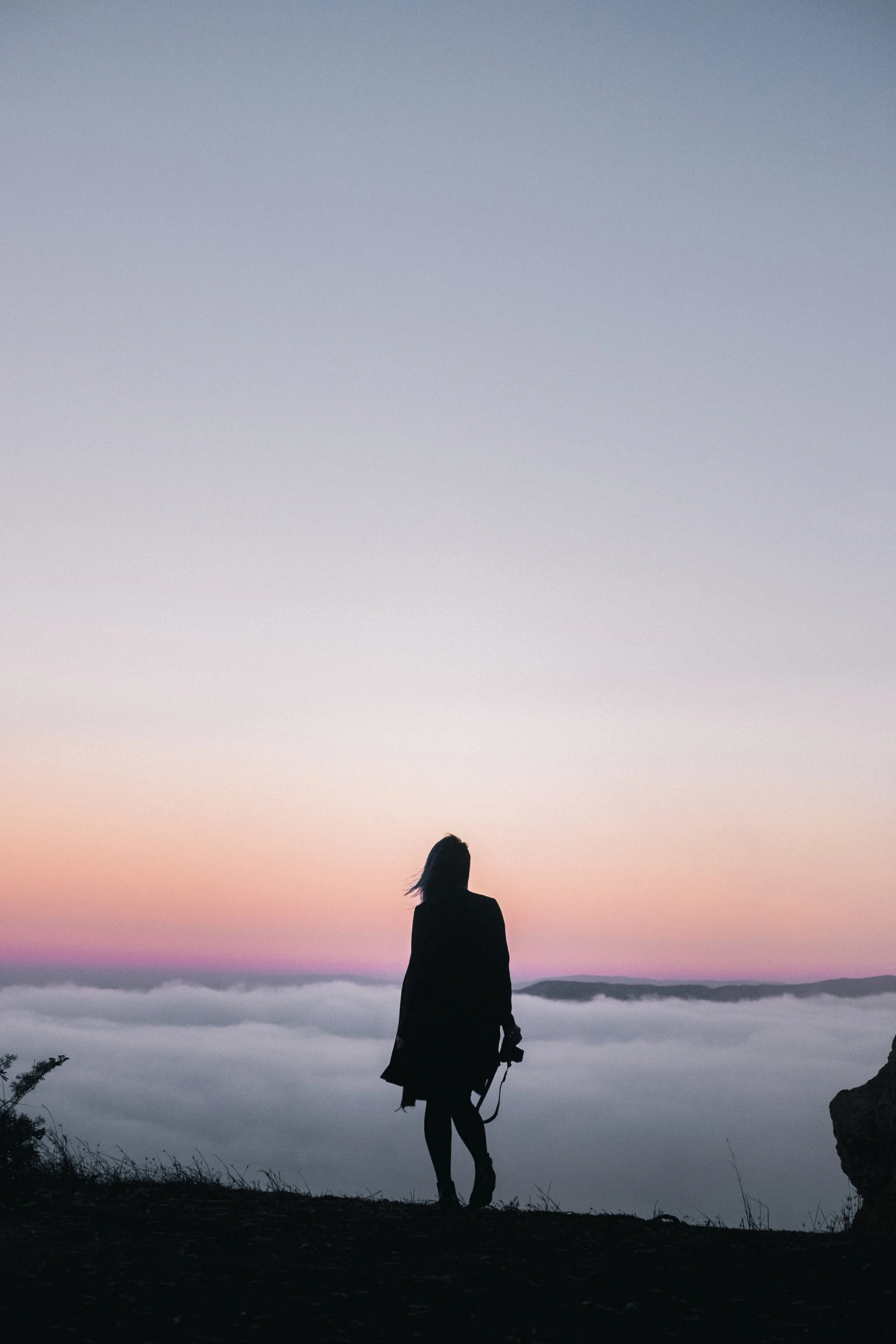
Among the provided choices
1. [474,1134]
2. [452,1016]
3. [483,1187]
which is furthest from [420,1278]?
[452,1016]

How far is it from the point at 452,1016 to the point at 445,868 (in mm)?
993

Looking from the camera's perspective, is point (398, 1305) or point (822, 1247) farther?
point (822, 1247)

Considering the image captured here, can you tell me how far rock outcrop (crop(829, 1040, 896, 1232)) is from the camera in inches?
288

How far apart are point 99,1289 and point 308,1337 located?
4.14ft

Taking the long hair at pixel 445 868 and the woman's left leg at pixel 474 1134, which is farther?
the long hair at pixel 445 868

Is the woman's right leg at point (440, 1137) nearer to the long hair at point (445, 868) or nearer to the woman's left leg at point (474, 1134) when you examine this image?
the woman's left leg at point (474, 1134)

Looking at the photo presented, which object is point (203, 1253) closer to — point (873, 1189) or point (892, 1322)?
point (892, 1322)

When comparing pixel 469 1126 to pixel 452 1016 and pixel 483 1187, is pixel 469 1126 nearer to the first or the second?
pixel 483 1187

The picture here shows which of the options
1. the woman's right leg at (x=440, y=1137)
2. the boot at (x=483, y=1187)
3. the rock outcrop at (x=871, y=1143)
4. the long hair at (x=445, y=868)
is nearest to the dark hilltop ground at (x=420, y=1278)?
the boot at (x=483, y=1187)

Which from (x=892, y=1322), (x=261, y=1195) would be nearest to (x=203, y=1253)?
(x=261, y=1195)

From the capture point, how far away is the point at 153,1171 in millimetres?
8219

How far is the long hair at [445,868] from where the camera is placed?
7355 mm

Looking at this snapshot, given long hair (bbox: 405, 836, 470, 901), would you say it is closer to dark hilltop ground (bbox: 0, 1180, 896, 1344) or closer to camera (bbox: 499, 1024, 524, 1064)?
camera (bbox: 499, 1024, 524, 1064)

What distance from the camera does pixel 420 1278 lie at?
17.0 ft
